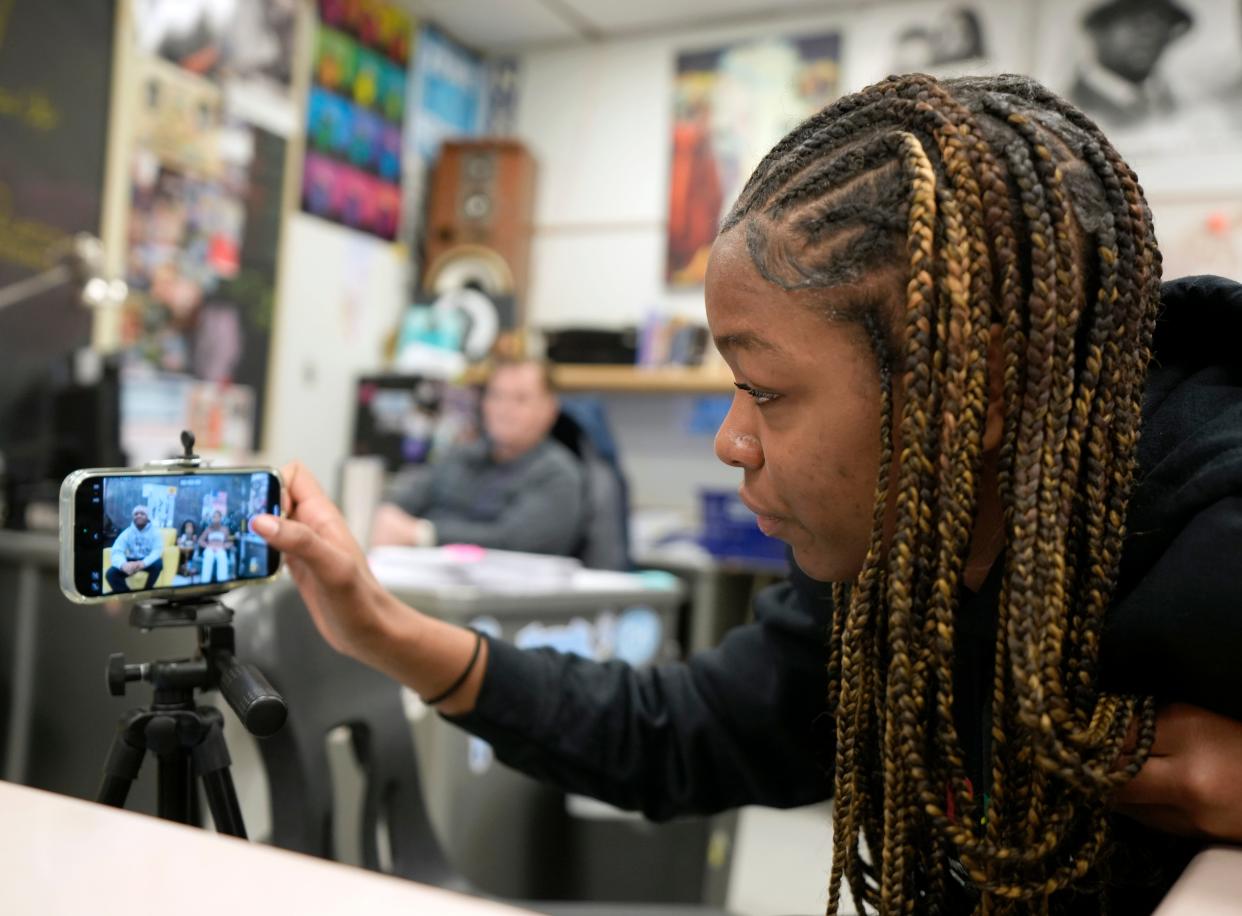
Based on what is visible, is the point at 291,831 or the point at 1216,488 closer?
the point at 1216,488

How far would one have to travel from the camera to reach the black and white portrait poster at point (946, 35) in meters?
3.43

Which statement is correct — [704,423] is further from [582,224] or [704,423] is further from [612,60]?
[612,60]

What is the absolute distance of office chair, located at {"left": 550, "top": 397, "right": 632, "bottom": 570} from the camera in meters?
2.84

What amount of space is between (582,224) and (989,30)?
5.23 ft

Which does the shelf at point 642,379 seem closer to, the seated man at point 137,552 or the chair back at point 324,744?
the chair back at point 324,744

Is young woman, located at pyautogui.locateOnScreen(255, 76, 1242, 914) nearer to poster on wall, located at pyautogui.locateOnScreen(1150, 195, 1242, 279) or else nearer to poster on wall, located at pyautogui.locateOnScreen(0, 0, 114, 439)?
poster on wall, located at pyautogui.locateOnScreen(0, 0, 114, 439)

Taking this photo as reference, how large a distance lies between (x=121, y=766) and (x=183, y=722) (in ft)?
0.13

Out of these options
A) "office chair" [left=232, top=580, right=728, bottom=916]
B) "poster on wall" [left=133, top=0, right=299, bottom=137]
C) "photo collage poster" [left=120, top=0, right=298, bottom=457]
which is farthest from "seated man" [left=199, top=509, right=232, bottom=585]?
"poster on wall" [left=133, top=0, right=299, bottom=137]

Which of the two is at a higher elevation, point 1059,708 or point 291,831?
point 1059,708

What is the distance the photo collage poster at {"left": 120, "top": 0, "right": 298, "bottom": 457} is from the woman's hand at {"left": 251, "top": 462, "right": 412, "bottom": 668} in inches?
91.0

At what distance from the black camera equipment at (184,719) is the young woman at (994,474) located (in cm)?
33

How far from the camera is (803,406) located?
1.99 ft

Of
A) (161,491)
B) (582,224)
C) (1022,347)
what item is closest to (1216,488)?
(1022,347)

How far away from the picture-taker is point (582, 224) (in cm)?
409
